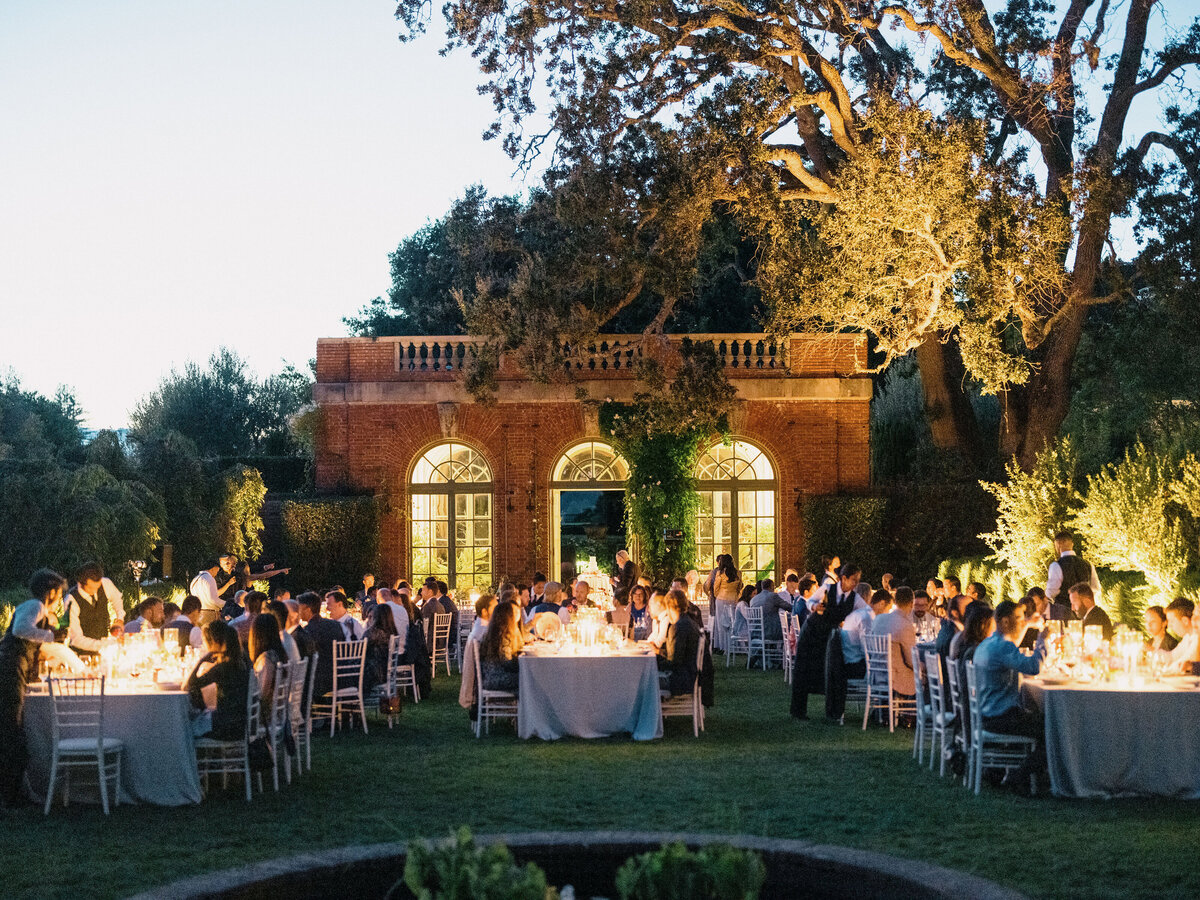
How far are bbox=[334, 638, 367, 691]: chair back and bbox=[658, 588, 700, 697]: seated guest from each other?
2.56 m

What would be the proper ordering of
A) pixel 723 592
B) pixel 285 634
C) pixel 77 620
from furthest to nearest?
pixel 723 592
pixel 77 620
pixel 285 634

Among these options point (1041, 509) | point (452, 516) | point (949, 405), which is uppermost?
point (949, 405)

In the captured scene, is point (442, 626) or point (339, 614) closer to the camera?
point (339, 614)

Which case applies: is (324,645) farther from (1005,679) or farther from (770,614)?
(770,614)

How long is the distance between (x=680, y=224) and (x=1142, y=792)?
482 inches

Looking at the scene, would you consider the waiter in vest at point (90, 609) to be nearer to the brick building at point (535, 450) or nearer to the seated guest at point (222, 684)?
the seated guest at point (222, 684)

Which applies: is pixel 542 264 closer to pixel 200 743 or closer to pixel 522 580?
pixel 522 580

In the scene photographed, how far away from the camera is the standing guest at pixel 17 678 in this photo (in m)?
8.55

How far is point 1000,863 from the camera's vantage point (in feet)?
23.0

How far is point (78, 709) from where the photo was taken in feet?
28.5

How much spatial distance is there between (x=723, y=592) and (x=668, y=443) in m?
4.70

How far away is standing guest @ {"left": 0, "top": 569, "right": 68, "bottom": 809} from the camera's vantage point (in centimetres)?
855

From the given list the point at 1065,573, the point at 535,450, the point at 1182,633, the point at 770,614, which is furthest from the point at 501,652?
the point at 535,450

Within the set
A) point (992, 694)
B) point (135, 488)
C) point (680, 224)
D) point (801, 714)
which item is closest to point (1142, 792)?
point (992, 694)
